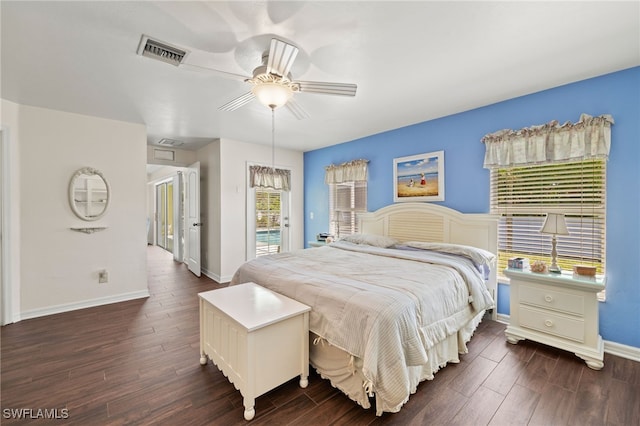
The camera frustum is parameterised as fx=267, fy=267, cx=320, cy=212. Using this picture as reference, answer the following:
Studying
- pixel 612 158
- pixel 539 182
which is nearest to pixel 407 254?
pixel 539 182

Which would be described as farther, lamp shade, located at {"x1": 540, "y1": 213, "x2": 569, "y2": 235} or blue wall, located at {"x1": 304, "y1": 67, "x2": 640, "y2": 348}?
lamp shade, located at {"x1": 540, "y1": 213, "x2": 569, "y2": 235}

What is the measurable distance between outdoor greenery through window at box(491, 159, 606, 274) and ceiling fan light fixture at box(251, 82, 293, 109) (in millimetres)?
2562

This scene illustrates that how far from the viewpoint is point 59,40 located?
1.88 metres

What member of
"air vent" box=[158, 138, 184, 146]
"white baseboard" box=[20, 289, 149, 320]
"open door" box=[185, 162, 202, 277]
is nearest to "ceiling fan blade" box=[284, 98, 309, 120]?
"open door" box=[185, 162, 202, 277]

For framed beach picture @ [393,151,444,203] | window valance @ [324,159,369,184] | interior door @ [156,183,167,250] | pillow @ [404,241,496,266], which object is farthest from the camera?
interior door @ [156,183,167,250]

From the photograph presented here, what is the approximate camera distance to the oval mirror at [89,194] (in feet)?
11.0

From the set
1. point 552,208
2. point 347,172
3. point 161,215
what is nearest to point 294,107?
point 347,172

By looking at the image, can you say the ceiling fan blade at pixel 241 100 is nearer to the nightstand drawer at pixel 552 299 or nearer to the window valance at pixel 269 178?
the window valance at pixel 269 178

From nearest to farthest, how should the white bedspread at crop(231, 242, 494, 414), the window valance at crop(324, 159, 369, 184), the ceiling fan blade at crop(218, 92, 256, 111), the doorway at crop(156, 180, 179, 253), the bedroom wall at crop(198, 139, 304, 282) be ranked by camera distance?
the white bedspread at crop(231, 242, 494, 414), the ceiling fan blade at crop(218, 92, 256, 111), the window valance at crop(324, 159, 369, 184), the bedroom wall at crop(198, 139, 304, 282), the doorway at crop(156, 180, 179, 253)

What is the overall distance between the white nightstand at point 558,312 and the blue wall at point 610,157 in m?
0.33

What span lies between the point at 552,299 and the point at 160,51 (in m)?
3.82

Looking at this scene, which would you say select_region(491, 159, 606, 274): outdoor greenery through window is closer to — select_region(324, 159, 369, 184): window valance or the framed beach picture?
the framed beach picture

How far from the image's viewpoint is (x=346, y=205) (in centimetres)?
490

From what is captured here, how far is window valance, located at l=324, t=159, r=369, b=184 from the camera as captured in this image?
4.48 meters
